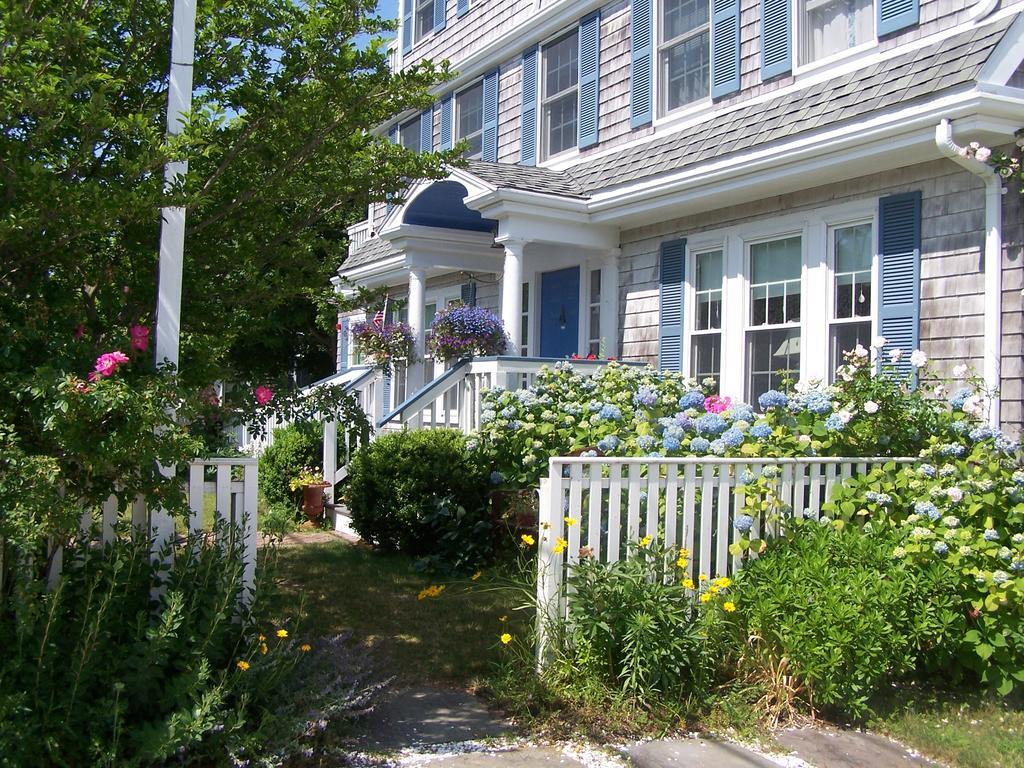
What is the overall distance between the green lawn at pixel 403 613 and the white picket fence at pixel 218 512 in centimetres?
43

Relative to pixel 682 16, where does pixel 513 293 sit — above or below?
below

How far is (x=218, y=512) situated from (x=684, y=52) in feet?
23.7

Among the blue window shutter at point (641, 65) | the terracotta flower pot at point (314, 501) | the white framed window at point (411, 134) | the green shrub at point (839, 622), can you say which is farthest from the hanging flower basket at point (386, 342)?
the green shrub at point (839, 622)

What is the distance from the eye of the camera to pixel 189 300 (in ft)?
14.6

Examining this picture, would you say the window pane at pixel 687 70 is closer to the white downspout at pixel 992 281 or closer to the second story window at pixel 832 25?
the second story window at pixel 832 25

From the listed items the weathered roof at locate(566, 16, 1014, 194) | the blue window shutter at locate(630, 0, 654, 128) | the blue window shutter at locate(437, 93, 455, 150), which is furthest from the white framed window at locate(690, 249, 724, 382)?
the blue window shutter at locate(437, 93, 455, 150)

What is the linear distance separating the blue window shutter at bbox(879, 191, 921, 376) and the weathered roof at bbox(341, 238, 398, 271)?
7835mm

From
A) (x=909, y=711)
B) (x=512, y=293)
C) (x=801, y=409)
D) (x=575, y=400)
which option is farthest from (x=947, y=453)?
(x=512, y=293)

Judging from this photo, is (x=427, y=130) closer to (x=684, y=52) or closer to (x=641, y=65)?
(x=641, y=65)

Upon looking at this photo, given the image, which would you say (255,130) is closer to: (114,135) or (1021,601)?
(114,135)

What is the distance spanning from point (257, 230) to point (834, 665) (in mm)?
3556

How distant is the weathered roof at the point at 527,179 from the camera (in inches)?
351

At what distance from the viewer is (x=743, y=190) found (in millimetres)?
7551

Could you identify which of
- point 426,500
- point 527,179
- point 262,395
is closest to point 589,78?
point 527,179
